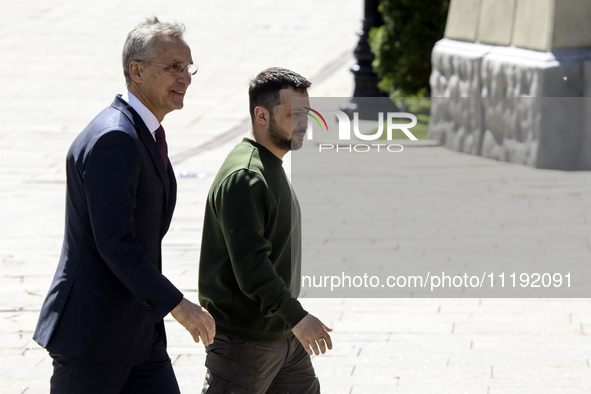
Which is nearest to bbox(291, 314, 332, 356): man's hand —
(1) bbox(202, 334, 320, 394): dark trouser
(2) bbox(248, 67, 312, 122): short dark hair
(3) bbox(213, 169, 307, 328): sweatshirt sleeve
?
(3) bbox(213, 169, 307, 328): sweatshirt sleeve

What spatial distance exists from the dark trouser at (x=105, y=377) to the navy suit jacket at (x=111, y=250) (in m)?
0.04

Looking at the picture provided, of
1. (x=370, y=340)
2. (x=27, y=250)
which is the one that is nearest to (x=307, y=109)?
(x=370, y=340)

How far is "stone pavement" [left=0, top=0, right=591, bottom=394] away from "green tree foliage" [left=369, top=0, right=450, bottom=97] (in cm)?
186

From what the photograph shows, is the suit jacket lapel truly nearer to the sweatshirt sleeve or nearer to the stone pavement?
the sweatshirt sleeve

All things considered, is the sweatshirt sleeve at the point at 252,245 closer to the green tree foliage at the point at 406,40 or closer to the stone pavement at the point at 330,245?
the stone pavement at the point at 330,245

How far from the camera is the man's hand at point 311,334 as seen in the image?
11.4ft

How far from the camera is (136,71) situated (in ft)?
11.4

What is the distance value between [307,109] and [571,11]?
27.0ft

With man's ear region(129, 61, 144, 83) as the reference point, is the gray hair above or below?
above

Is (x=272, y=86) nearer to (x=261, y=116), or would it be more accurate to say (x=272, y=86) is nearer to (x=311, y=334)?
(x=261, y=116)

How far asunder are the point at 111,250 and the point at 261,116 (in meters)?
0.82

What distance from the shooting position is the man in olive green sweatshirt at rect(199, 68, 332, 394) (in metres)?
3.57

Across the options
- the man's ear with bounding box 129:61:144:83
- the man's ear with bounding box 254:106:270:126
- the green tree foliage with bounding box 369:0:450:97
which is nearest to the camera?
the man's ear with bounding box 129:61:144:83

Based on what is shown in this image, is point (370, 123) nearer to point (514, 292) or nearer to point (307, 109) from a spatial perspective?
point (514, 292)
